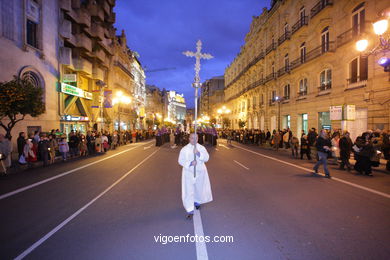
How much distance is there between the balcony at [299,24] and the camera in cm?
2223

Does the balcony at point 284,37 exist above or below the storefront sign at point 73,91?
above

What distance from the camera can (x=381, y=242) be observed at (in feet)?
11.7

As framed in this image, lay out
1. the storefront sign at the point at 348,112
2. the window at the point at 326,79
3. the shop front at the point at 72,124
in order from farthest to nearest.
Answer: the shop front at the point at 72,124, the window at the point at 326,79, the storefront sign at the point at 348,112

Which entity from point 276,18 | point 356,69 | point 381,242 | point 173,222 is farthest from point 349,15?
point 173,222

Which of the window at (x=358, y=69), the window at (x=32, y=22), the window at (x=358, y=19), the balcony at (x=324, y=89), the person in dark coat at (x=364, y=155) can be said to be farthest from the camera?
the balcony at (x=324, y=89)

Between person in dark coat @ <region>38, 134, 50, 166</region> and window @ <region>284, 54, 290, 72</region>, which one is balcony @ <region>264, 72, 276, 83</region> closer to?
window @ <region>284, 54, 290, 72</region>

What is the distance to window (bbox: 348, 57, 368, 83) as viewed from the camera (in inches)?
586

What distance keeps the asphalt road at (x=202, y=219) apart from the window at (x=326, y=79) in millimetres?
13665

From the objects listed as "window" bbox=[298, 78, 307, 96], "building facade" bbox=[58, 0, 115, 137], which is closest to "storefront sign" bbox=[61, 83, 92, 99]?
"building facade" bbox=[58, 0, 115, 137]

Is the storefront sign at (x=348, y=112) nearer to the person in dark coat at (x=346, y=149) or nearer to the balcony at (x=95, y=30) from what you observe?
the person in dark coat at (x=346, y=149)

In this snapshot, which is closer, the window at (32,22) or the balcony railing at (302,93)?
the window at (32,22)

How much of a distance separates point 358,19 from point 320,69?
4867 mm

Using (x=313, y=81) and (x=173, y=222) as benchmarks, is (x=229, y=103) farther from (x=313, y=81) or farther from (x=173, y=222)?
(x=173, y=222)

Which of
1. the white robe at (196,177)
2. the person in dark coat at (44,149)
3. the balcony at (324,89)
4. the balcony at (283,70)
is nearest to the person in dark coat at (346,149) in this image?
the white robe at (196,177)
